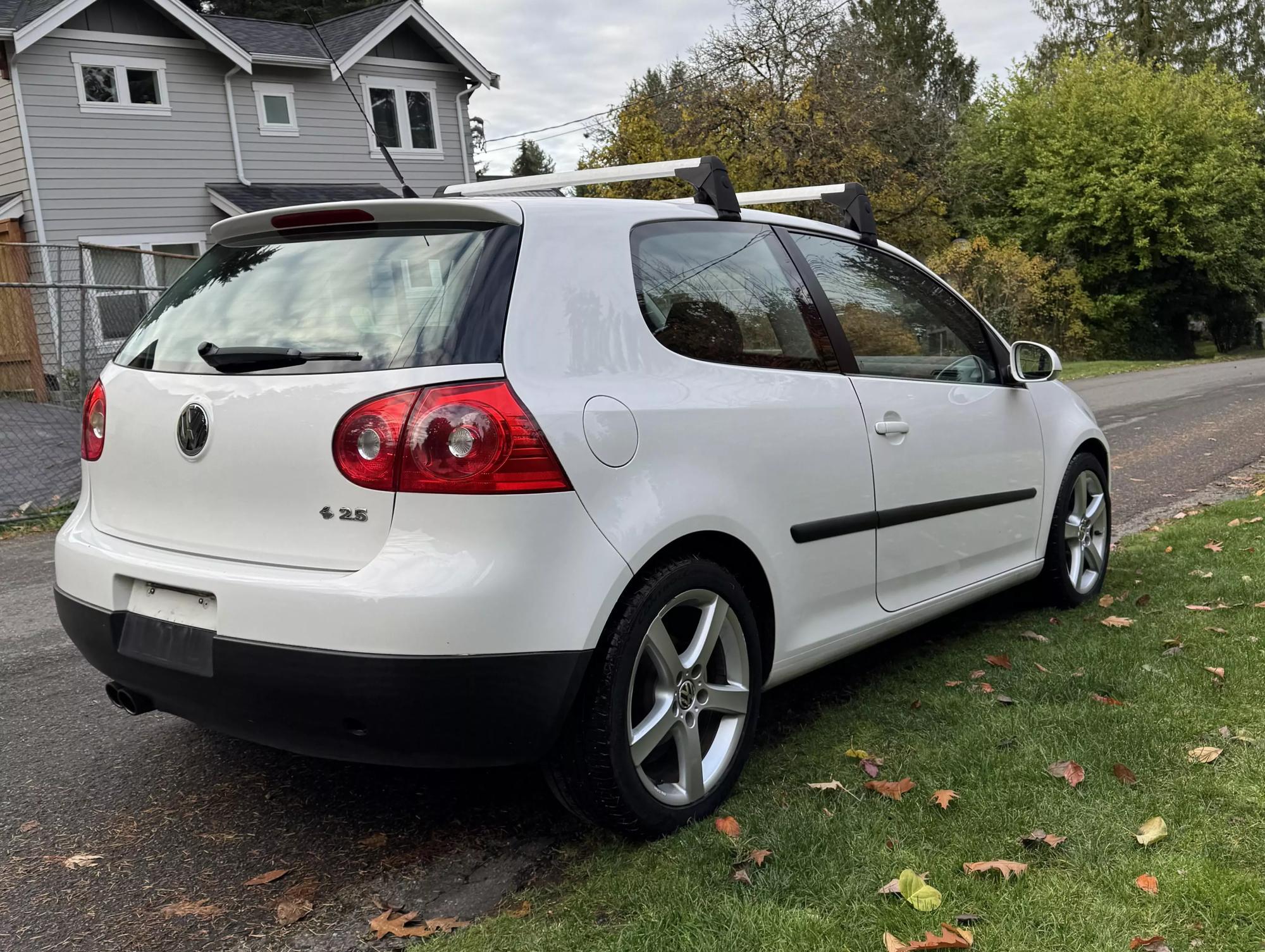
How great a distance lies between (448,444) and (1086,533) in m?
3.62

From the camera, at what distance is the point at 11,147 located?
18.7 meters

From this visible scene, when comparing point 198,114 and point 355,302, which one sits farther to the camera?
point 198,114

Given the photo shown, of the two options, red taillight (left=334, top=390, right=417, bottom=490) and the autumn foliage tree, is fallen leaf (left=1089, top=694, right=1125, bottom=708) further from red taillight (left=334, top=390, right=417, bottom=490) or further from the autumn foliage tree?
the autumn foliage tree

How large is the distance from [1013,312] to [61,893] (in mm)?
27284

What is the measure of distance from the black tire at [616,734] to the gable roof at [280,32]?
694 inches

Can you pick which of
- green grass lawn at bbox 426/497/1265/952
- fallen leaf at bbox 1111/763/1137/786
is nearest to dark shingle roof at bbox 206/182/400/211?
green grass lawn at bbox 426/497/1265/952

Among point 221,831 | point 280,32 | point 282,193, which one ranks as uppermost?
point 280,32

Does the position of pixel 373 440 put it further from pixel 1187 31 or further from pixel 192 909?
pixel 1187 31

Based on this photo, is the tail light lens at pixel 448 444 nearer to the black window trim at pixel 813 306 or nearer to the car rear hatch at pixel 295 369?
the car rear hatch at pixel 295 369

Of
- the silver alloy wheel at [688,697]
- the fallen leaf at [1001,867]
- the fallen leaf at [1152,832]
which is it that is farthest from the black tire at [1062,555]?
the fallen leaf at [1001,867]

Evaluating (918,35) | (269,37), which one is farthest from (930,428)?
(918,35)

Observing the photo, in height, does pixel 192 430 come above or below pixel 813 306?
below

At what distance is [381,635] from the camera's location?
8.58 ft

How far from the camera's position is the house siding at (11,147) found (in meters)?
18.4
